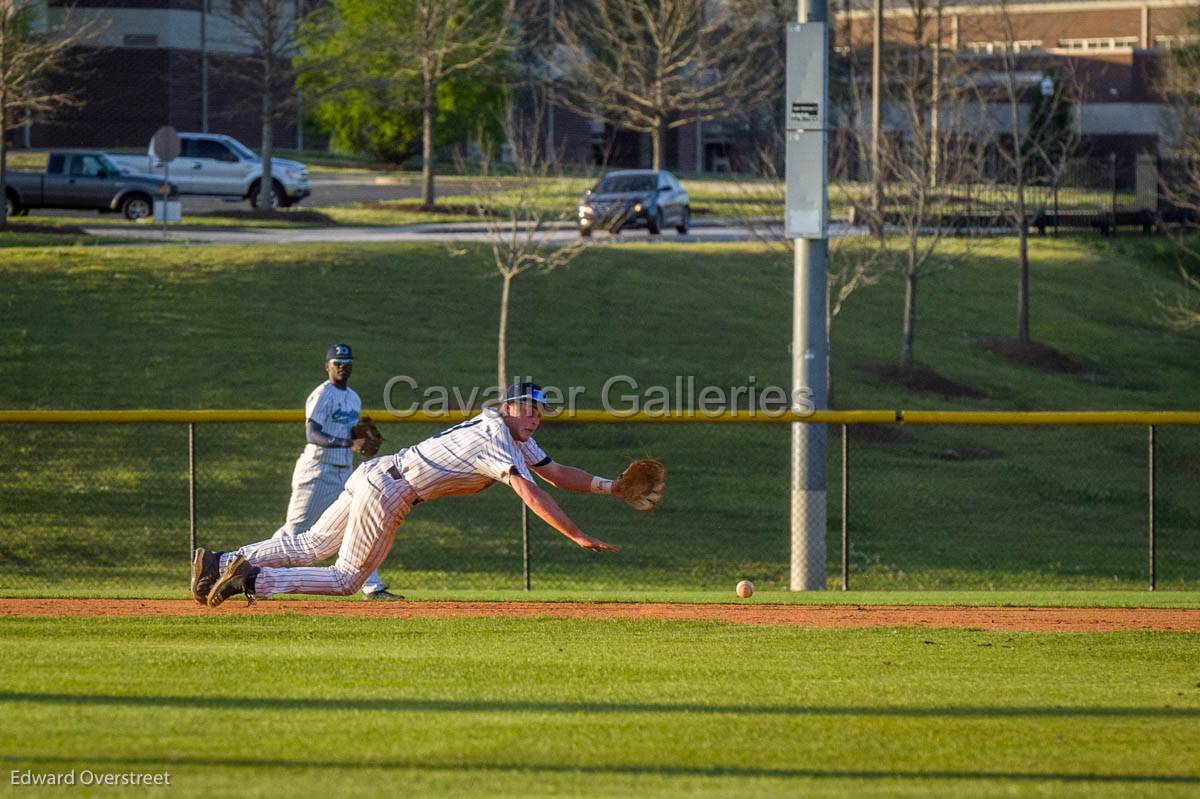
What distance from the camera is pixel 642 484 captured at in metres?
9.07

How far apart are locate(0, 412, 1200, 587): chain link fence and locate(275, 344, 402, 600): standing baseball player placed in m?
2.72

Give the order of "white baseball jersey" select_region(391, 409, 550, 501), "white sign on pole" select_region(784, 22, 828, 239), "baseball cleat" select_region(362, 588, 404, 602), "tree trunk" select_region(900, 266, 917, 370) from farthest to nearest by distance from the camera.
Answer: "tree trunk" select_region(900, 266, 917, 370)
"white sign on pole" select_region(784, 22, 828, 239)
"baseball cleat" select_region(362, 588, 404, 602)
"white baseball jersey" select_region(391, 409, 550, 501)

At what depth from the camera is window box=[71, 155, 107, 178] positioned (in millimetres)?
37562

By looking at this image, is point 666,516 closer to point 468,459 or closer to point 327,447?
point 327,447

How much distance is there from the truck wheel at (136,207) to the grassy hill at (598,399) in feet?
26.8

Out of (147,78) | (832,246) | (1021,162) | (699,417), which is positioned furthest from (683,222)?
(699,417)

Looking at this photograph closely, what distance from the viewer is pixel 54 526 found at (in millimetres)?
17219

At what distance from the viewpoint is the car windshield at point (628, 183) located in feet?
123

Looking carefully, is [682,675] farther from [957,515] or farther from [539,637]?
[957,515]

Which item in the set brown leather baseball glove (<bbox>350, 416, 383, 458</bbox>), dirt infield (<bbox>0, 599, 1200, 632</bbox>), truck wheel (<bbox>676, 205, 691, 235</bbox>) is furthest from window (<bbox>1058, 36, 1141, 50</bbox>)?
brown leather baseball glove (<bbox>350, 416, 383, 458</bbox>)

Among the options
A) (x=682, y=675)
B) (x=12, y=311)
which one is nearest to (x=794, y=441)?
(x=682, y=675)

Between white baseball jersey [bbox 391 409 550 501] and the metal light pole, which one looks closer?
white baseball jersey [bbox 391 409 550 501]

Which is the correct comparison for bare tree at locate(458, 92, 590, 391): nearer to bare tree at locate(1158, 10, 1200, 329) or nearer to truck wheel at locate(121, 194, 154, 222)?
truck wheel at locate(121, 194, 154, 222)

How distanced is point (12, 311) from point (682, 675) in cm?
1922
